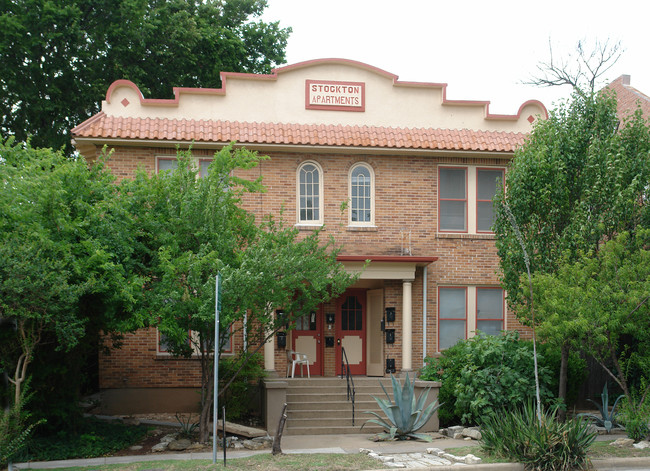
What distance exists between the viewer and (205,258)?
11219mm

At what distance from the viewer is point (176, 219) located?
38.8ft

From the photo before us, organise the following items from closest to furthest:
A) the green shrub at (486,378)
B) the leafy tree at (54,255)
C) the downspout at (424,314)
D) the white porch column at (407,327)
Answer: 1. the leafy tree at (54,255)
2. the green shrub at (486,378)
3. the white porch column at (407,327)
4. the downspout at (424,314)

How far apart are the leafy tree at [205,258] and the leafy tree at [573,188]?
13.8ft

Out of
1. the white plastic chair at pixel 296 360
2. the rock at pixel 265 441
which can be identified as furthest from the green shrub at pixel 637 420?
the white plastic chair at pixel 296 360

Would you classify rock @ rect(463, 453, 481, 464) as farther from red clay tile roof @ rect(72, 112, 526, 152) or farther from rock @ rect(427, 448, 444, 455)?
red clay tile roof @ rect(72, 112, 526, 152)

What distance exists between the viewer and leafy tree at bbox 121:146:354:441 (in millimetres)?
11430

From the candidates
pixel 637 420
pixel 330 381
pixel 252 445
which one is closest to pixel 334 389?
pixel 330 381

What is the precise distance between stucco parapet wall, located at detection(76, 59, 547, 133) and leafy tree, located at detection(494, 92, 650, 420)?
306 cm

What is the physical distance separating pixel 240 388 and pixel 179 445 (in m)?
Result: 2.62

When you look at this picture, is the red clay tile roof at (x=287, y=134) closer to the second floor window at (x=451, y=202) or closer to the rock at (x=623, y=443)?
the second floor window at (x=451, y=202)

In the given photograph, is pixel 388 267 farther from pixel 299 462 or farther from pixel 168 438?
pixel 299 462

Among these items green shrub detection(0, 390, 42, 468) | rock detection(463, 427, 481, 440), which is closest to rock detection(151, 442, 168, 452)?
green shrub detection(0, 390, 42, 468)

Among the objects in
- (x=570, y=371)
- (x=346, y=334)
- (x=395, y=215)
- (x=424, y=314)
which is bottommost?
(x=570, y=371)

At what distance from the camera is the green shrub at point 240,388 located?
570 inches
